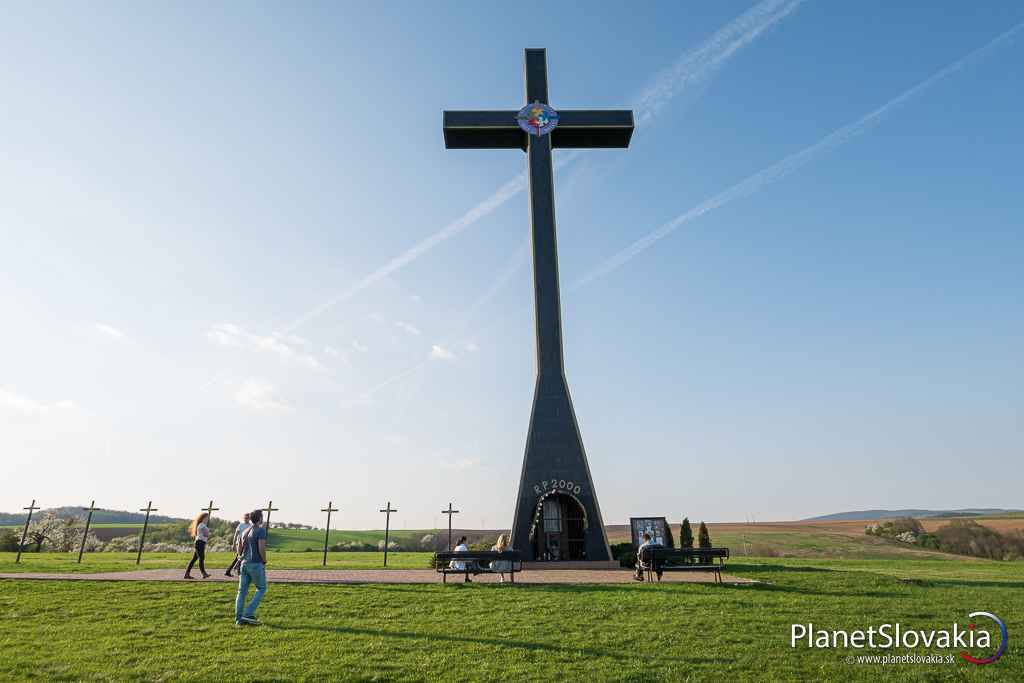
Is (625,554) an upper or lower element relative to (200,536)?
lower

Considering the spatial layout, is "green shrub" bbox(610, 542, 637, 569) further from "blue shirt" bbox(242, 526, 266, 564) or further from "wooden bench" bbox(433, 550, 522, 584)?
"blue shirt" bbox(242, 526, 266, 564)

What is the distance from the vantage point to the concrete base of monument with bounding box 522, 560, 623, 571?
62.7ft

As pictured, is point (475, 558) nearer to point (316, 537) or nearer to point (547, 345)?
point (547, 345)

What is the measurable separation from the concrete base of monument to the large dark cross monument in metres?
0.34

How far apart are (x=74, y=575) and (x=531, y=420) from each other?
13573mm

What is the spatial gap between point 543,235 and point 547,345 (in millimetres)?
4478

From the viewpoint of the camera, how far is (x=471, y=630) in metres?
9.49

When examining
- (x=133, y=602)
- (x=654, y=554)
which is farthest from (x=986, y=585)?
(x=133, y=602)

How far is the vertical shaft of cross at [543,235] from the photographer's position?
71.2ft

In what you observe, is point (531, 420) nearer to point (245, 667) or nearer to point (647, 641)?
point (647, 641)

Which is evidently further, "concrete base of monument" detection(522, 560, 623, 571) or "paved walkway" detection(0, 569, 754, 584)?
"concrete base of monument" detection(522, 560, 623, 571)

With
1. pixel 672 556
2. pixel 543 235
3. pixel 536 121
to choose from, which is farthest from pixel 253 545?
pixel 536 121

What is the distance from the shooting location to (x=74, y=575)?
15.2 m

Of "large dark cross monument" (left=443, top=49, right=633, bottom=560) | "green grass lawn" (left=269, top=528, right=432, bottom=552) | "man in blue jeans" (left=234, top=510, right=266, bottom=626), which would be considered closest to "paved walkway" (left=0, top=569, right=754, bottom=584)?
"large dark cross monument" (left=443, top=49, right=633, bottom=560)
